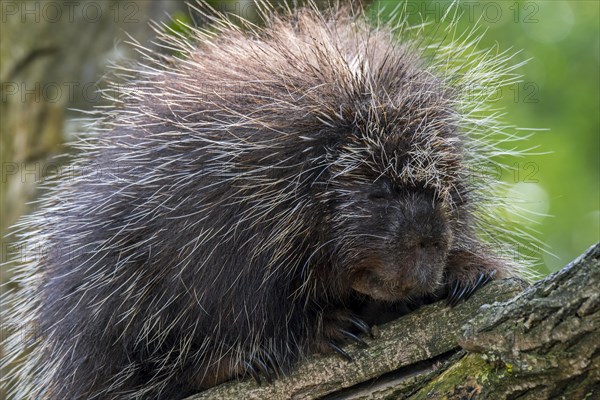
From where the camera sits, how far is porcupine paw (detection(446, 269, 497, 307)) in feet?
10.4

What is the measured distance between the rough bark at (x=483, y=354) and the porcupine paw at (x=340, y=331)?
0.03 meters

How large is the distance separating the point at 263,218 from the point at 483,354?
1.13m

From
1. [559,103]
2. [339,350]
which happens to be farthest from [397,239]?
[559,103]

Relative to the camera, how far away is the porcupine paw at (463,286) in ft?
10.4

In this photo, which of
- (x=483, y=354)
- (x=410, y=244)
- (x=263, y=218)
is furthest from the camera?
(x=263, y=218)

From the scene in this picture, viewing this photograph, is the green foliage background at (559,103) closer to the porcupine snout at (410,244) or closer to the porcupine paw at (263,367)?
the porcupine snout at (410,244)

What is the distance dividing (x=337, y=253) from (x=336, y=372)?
0.48 m

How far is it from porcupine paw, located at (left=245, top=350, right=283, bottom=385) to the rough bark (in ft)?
0.12

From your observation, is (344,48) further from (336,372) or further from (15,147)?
(15,147)

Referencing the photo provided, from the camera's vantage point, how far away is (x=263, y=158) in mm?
3293

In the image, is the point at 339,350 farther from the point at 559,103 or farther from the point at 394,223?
the point at 559,103

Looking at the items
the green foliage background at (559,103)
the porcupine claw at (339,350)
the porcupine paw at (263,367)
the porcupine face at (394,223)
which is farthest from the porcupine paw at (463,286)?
the green foliage background at (559,103)

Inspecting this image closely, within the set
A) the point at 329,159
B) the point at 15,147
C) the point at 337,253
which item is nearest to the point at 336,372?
the point at 337,253

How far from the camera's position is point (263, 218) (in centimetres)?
330
